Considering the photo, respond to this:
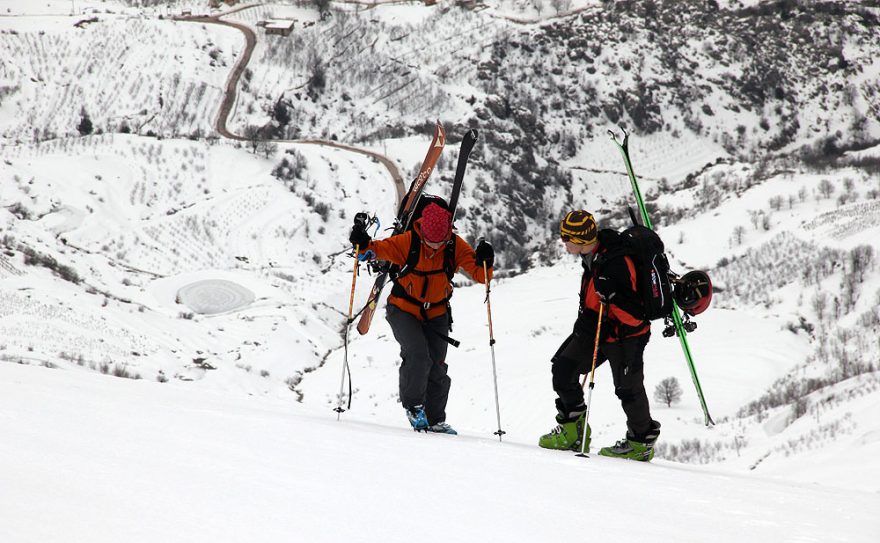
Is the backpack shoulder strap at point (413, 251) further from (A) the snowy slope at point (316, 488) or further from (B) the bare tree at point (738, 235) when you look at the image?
(B) the bare tree at point (738, 235)

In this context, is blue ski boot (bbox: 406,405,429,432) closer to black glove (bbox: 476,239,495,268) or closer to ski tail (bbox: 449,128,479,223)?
black glove (bbox: 476,239,495,268)

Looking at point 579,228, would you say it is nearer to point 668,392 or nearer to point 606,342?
point 606,342

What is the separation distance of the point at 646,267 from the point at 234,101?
4540 centimetres

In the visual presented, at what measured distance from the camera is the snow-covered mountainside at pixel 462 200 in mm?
14023

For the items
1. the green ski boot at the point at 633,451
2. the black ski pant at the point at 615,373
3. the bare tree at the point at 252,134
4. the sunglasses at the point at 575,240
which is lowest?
the green ski boot at the point at 633,451

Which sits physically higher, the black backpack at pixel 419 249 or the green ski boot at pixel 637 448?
the black backpack at pixel 419 249

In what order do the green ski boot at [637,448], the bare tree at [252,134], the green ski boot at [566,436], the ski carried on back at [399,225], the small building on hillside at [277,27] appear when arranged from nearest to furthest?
the green ski boot at [637,448] < the green ski boot at [566,436] < the ski carried on back at [399,225] < the bare tree at [252,134] < the small building on hillside at [277,27]

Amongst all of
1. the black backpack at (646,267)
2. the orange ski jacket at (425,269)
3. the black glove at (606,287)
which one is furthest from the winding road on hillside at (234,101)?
the black glove at (606,287)

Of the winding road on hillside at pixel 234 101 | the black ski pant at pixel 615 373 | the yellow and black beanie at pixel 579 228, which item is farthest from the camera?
the winding road on hillside at pixel 234 101

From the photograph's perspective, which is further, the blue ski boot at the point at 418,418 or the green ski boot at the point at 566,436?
the blue ski boot at the point at 418,418

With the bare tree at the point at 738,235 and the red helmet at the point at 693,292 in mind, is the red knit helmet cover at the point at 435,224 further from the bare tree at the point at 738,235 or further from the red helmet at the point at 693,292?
the bare tree at the point at 738,235

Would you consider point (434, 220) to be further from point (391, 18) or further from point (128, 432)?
point (391, 18)

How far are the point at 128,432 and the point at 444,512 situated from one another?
1.84 metres

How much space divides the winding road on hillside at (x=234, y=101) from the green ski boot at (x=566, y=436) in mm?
30208
